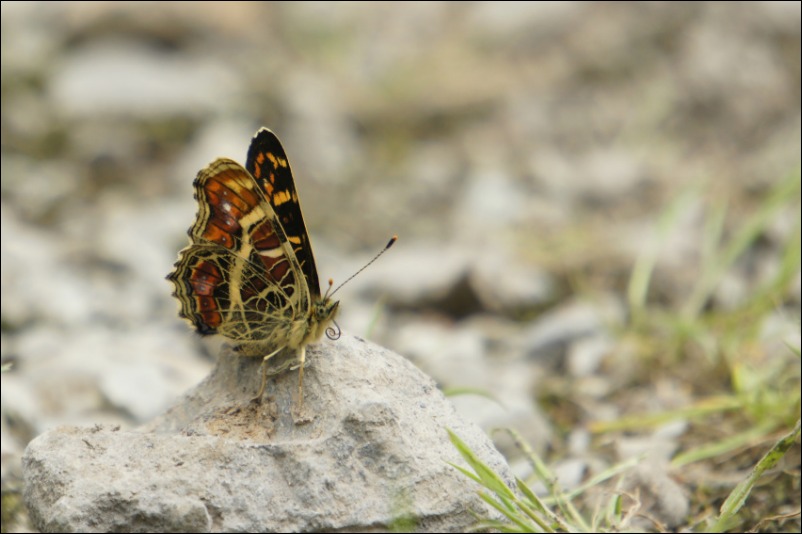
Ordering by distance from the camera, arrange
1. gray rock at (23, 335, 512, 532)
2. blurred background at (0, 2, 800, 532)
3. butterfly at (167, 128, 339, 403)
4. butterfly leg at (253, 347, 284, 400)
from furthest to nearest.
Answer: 1. blurred background at (0, 2, 800, 532)
2. butterfly at (167, 128, 339, 403)
3. butterfly leg at (253, 347, 284, 400)
4. gray rock at (23, 335, 512, 532)

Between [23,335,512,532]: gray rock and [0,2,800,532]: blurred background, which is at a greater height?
[0,2,800,532]: blurred background

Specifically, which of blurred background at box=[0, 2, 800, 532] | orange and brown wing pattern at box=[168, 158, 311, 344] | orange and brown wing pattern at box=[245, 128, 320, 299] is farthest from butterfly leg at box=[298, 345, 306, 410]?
blurred background at box=[0, 2, 800, 532]

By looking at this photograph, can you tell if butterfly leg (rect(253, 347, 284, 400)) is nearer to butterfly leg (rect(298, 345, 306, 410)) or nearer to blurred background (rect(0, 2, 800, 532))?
butterfly leg (rect(298, 345, 306, 410))

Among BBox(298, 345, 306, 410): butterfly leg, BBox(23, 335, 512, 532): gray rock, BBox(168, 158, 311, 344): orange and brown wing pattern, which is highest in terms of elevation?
BBox(168, 158, 311, 344): orange and brown wing pattern

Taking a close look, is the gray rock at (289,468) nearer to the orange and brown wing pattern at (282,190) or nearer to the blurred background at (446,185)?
the orange and brown wing pattern at (282,190)

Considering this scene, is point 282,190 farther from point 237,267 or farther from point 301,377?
point 301,377

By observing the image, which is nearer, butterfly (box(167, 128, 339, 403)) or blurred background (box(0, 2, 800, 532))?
butterfly (box(167, 128, 339, 403))

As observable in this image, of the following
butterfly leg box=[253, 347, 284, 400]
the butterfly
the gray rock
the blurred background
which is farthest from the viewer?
the blurred background
